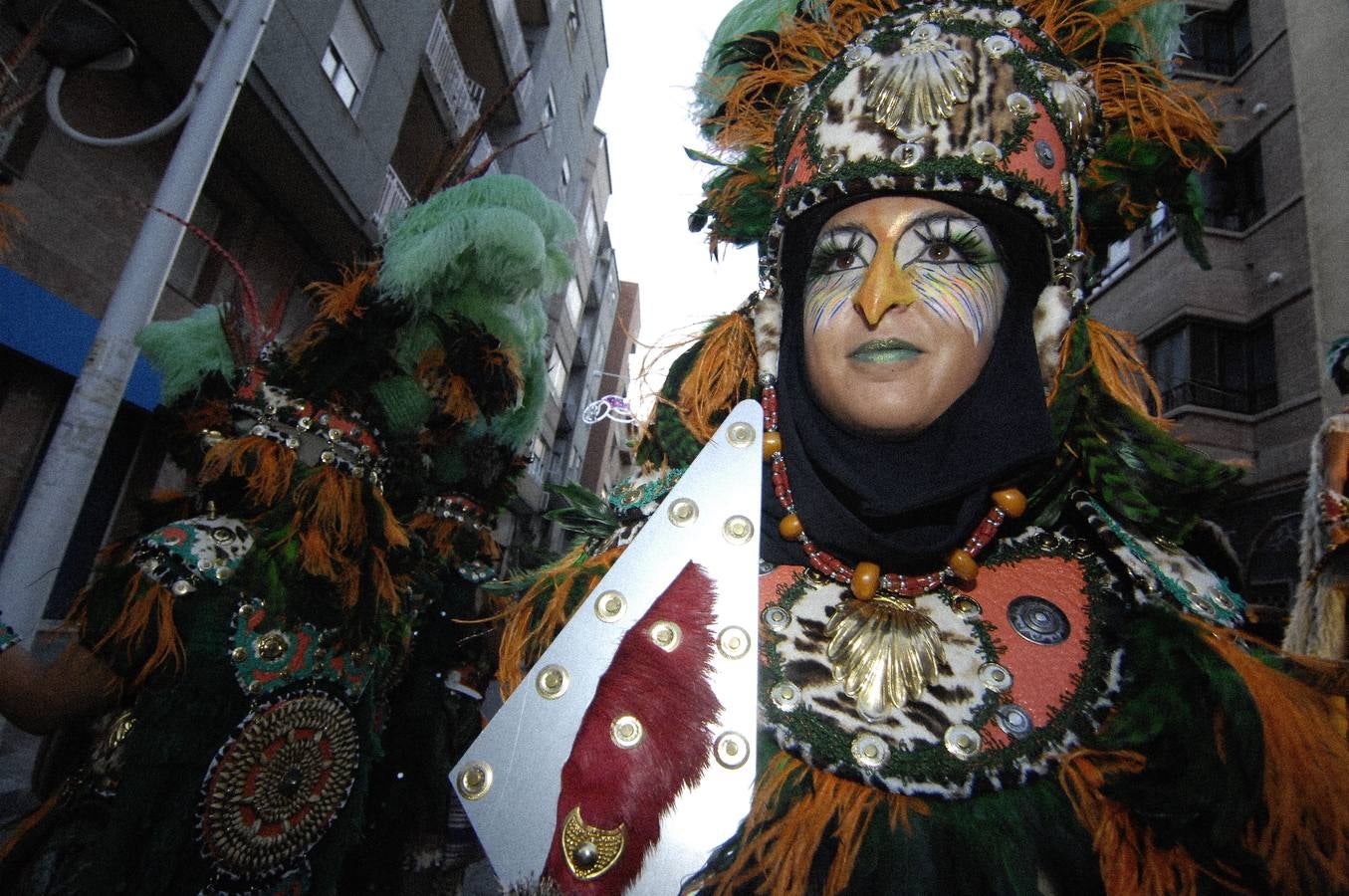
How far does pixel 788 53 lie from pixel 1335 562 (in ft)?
6.96

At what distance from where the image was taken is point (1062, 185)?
1358 mm

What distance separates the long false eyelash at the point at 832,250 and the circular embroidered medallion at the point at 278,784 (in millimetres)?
2007

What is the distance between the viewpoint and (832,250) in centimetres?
137

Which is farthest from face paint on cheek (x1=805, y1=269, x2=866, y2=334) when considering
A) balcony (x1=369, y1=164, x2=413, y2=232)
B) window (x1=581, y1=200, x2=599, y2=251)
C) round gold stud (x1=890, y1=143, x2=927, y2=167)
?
window (x1=581, y1=200, x2=599, y2=251)

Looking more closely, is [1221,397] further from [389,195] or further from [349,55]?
[349,55]

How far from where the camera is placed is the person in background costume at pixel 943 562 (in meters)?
0.97

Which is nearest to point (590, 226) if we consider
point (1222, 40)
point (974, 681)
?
point (1222, 40)

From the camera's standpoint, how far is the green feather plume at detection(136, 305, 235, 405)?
2.86 metres

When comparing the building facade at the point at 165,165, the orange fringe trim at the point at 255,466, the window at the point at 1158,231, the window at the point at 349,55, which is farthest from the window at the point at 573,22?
the orange fringe trim at the point at 255,466

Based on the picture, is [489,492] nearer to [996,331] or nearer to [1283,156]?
[996,331]

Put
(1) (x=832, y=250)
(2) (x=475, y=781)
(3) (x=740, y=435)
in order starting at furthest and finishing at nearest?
(1) (x=832, y=250) < (3) (x=740, y=435) < (2) (x=475, y=781)

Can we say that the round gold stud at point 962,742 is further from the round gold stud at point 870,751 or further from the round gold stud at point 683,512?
the round gold stud at point 683,512

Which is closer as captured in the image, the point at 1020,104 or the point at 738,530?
the point at 738,530

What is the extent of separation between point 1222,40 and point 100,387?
60.2ft
